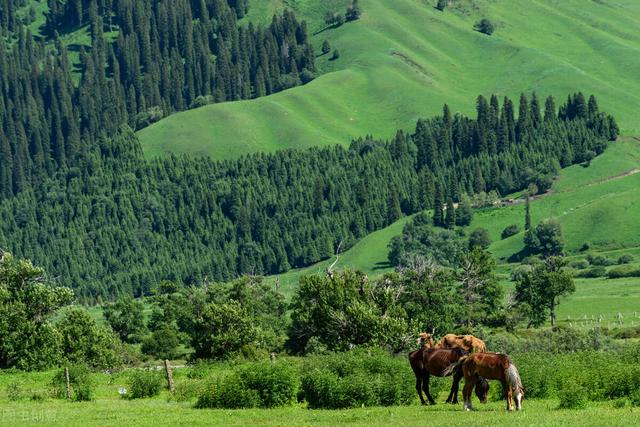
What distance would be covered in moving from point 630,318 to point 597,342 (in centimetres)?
5543

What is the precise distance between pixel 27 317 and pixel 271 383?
52793mm

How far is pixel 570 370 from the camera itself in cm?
5269

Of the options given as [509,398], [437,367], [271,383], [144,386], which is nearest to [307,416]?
[271,383]

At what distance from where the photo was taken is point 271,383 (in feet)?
177

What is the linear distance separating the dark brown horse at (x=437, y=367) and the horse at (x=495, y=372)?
0.79m

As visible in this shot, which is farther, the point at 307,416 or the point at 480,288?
the point at 480,288

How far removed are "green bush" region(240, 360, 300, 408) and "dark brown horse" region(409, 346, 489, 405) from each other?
6435 mm

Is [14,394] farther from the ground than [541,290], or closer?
closer

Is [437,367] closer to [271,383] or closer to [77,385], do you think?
[271,383]

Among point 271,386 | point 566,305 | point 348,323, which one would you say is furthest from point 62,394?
point 566,305

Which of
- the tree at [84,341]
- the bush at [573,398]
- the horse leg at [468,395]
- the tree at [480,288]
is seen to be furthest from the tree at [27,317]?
the tree at [480,288]

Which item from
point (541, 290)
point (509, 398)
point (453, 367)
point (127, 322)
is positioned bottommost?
point (509, 398)

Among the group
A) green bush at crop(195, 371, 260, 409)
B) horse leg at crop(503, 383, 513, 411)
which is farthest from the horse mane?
green bush at crop(195, 371, 260, 409)

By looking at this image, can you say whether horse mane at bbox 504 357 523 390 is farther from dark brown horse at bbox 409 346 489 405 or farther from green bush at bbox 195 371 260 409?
green bush at bbox 195 371 260 409
